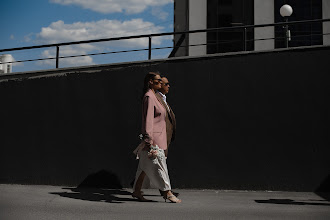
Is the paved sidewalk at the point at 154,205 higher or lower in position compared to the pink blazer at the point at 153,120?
lower

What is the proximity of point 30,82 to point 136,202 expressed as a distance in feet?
14.1

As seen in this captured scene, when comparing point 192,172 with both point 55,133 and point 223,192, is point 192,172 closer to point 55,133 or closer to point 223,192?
point 223,192

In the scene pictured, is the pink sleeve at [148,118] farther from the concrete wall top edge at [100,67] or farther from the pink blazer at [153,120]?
the concrete wall top edge at [100,67]

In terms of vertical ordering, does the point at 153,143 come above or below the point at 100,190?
above

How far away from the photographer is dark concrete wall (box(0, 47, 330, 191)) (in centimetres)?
866

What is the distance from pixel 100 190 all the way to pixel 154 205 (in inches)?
91.4

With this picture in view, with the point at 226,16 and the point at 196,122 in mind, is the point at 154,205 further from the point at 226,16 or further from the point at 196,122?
the point at 226,16

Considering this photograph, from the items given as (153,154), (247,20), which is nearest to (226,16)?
(247,20)

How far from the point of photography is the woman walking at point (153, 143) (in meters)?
6.91

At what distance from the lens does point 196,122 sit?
905 cm

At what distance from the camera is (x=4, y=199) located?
24.6 feet

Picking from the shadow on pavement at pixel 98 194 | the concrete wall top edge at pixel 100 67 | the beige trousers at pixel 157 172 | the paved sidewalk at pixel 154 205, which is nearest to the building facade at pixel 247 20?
the concrete wall top edge at pixel 100 67

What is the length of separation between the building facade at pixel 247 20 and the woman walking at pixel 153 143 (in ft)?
38.7

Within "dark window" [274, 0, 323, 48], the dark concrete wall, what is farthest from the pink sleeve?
"dark window" [274, 0, 323, 48]
